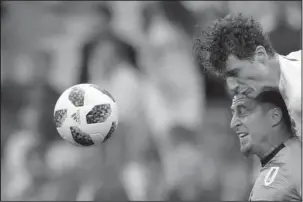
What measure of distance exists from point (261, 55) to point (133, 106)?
437 cm

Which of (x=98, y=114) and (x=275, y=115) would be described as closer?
(x=275, y=115)

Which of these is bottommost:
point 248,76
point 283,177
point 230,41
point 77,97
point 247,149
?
point 283,177

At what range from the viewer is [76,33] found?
25.4 feet

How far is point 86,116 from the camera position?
4133 mm

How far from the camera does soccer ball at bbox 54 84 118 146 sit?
13.5 feet

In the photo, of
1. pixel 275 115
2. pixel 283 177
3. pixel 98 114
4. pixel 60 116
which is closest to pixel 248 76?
pixel 275 115

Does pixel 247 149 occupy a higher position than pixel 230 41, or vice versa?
pixel 230 41

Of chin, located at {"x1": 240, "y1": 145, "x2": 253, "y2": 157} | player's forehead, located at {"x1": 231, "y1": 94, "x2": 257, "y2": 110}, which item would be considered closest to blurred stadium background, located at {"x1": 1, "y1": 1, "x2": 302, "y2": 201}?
chin, located at {"x1": 240, "y1": 145, "x2": 253, "y2": 157}

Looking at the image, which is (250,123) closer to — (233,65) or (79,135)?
(233,65)

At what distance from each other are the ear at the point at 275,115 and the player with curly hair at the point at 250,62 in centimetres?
12

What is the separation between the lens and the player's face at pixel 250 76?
9.80 feet

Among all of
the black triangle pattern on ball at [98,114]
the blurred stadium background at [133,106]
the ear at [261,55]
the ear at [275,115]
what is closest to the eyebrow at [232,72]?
the ear at [261,55]

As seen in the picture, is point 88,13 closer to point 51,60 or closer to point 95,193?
point 51,60

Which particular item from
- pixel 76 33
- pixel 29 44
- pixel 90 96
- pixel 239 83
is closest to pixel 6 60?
pixel 29 44
